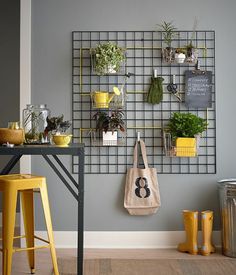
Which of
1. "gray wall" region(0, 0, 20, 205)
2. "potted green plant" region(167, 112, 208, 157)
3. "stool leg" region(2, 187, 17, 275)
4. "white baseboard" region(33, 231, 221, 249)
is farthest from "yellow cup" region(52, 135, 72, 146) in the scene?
"gray wall" region(0, 0, 20, 205)

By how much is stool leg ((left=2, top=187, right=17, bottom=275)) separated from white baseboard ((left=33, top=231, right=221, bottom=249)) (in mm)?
1295

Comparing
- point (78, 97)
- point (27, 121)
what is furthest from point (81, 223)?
point (78, 97)

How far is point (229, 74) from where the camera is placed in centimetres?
406

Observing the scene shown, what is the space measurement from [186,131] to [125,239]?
1136mm

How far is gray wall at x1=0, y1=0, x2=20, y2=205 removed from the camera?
5113 mm

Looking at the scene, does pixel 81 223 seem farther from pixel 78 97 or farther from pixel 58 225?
pixel 78 97

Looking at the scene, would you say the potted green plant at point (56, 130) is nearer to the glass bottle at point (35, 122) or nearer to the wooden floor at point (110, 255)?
the glass bottle at point (35, 122)

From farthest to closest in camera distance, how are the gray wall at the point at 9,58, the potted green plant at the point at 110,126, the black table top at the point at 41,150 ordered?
the gray wall at the point at 9,58, the potted green plant at the point at 110,126, the black table top at the point at 41,150

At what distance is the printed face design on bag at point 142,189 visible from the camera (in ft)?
13.0

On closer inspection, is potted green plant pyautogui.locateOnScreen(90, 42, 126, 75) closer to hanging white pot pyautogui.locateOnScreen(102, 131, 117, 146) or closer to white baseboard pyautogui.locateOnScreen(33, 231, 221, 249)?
hanging white pot pyautogui.locateOnScreen(102, 131, 117, 146)

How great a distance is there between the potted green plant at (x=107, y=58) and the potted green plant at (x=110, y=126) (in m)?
0.40

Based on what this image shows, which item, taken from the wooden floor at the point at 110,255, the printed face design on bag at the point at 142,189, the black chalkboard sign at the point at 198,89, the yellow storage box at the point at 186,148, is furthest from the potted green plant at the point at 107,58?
the wooden floor at the point at 110,255

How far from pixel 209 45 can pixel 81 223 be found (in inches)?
84.7

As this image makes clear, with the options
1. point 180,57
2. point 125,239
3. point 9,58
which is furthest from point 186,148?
point 9,58
